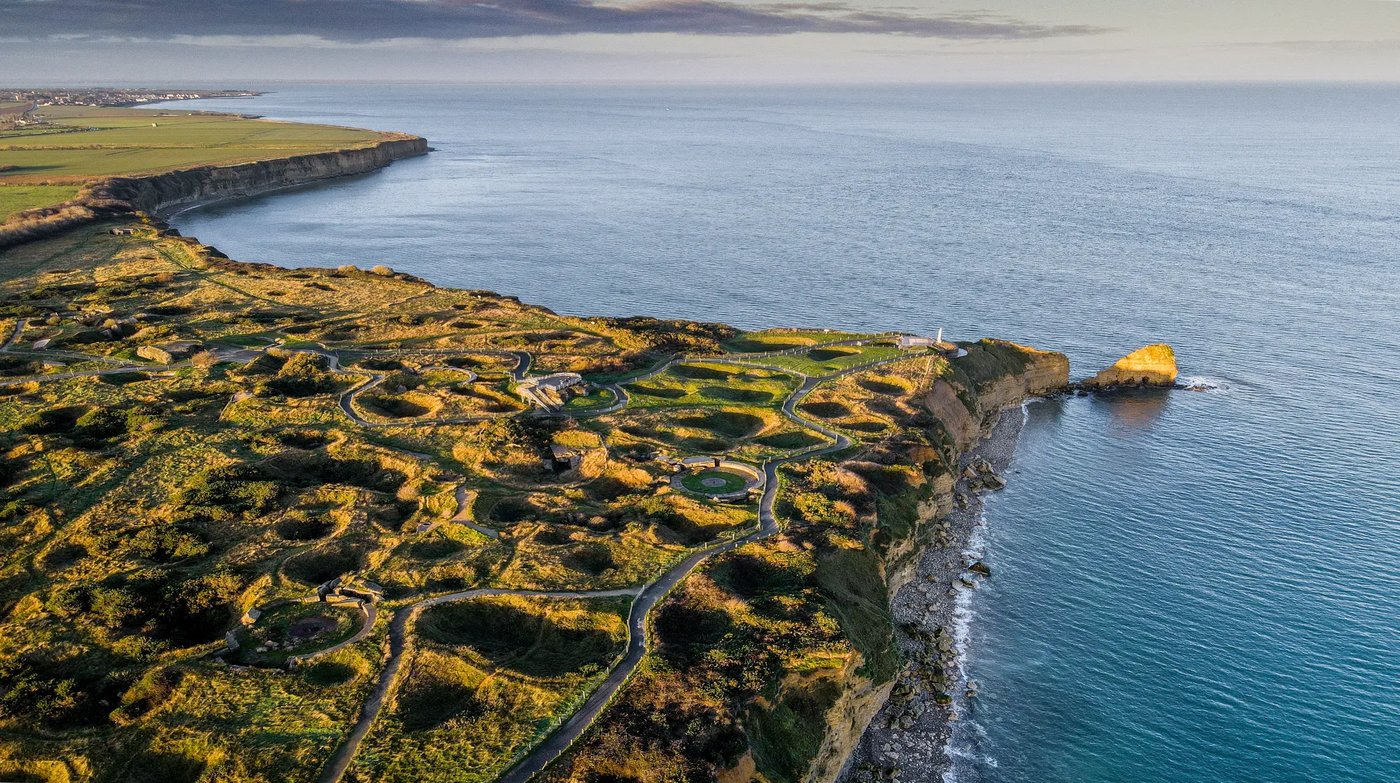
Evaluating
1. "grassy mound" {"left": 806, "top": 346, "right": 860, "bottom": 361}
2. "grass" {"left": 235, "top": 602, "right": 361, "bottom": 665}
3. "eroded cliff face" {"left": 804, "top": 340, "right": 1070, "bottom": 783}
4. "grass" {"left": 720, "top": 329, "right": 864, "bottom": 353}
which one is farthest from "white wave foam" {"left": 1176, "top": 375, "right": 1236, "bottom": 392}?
"grass" {"left": 235, "top": 602, "right": 361, "bottom": 665}

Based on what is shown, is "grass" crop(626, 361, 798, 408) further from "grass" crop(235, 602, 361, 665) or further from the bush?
the bush

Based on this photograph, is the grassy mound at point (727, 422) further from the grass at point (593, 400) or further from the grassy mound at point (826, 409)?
the grass at point (593, 400)

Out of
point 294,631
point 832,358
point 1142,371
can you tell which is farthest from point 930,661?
point 1142,371

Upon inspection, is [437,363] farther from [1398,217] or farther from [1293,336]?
[1398,217]

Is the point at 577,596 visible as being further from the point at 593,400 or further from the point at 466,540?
the point at 593,400

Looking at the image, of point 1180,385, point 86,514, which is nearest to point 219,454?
point 86,514
